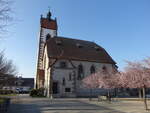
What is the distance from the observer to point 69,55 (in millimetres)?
41531

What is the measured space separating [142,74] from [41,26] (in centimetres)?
4072

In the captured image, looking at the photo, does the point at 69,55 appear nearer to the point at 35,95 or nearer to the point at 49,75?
the point at 49,75

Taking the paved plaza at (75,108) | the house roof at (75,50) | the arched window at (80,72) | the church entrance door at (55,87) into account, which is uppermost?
the house roof at (75,50)

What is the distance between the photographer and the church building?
3747 centimetres

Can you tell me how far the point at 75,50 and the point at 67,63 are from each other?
6109mm

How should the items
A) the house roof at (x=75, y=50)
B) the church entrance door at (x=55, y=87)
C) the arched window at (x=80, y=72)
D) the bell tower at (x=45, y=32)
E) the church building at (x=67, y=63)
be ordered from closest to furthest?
1. the church entrance door at (x=55, y=87)
2. the church building at (x=67, y=63)
3. the arched window at (x=80, y=72)
4. the house roof at (x=75, y=50)
5. the bell tower at (x=45, y=32)

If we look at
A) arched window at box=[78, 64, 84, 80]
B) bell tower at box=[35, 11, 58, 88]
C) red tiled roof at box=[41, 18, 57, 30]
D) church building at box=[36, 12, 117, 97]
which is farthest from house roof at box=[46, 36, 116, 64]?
red tiled roof at box=[41, 18, 57, 30]

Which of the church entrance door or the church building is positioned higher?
the church building

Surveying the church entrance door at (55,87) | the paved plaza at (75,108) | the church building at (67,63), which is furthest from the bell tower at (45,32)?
the paved plaza at (75,108)

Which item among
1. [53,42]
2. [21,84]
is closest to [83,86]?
[53,42]

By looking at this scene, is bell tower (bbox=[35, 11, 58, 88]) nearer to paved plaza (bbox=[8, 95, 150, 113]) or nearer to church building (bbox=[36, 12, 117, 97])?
church building (bbox=[36, 12, 117, 97])

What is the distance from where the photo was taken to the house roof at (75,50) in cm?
4116

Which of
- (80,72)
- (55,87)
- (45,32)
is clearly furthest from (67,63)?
(45,32)

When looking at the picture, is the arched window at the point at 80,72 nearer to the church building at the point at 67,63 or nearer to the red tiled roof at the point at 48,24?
the church building at the point at 67,63
